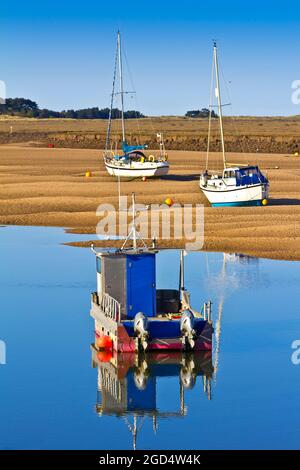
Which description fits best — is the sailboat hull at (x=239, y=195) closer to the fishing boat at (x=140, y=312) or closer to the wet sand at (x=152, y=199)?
the wet sand at (x=152, y=199)

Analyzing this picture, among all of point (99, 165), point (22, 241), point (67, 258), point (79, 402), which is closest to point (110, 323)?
point (79, 402)

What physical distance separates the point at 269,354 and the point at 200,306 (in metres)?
5.23

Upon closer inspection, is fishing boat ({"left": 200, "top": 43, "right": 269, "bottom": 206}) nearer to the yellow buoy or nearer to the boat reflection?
the yellow buoy

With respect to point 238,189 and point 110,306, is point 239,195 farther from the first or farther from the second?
point 110,306

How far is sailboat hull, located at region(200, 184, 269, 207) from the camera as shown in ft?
195

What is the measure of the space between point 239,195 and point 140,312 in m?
30.3

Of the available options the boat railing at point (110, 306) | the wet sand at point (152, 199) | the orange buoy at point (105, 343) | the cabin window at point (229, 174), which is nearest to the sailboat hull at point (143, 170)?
the wet sand at point (152, 199)

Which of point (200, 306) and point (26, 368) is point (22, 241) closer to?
point (200, 306)

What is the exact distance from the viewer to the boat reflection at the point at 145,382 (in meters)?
25.7

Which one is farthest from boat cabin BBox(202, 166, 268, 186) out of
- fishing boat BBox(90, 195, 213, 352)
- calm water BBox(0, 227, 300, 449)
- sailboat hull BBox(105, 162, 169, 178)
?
fishing boat BBox(90, 195, 213, 352)

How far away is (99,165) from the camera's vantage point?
9238cm

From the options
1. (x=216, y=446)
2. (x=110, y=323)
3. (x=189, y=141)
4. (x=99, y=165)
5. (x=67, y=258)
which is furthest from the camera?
(x=189, y=141)

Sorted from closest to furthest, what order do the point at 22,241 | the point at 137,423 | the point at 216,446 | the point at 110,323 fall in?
the point at 216,446 → the point at 137,423 → the point at 110,323 → the point at 22,241

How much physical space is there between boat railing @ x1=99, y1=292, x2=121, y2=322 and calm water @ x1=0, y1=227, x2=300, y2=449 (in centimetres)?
110
